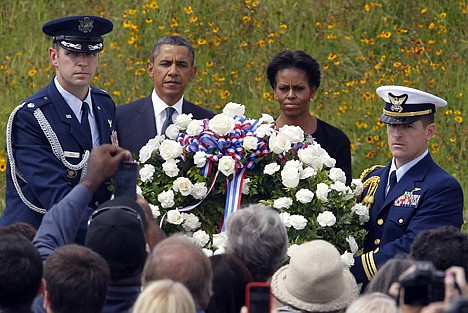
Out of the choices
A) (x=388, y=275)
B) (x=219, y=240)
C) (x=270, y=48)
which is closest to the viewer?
(x=388, y=275)

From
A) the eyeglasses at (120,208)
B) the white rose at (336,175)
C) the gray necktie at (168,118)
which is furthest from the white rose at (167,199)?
the eyeglasses at (120,208)

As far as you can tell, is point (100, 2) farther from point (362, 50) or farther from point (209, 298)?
point (209, 298)

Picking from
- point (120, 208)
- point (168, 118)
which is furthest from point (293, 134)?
point (120, 208)

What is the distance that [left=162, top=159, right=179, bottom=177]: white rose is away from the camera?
6848 mm

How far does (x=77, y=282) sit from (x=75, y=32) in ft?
9.35

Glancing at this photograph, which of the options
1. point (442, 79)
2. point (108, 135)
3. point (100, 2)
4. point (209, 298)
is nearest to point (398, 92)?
point (108, 135)

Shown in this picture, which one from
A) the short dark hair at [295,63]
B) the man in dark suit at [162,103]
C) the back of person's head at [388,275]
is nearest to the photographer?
the back of person's head at [388,275]

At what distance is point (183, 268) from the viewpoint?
180 inches

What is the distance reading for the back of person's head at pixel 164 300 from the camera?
13.2ft

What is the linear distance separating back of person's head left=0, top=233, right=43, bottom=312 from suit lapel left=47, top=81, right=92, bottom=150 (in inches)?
88.6

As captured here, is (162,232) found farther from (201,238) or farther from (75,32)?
(75,32)

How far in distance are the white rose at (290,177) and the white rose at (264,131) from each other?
0.94 ft

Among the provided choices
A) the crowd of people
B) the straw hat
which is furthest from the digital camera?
the straw hat

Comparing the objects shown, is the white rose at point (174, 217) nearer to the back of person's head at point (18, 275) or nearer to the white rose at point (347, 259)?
the white rose at point (347, 259)
